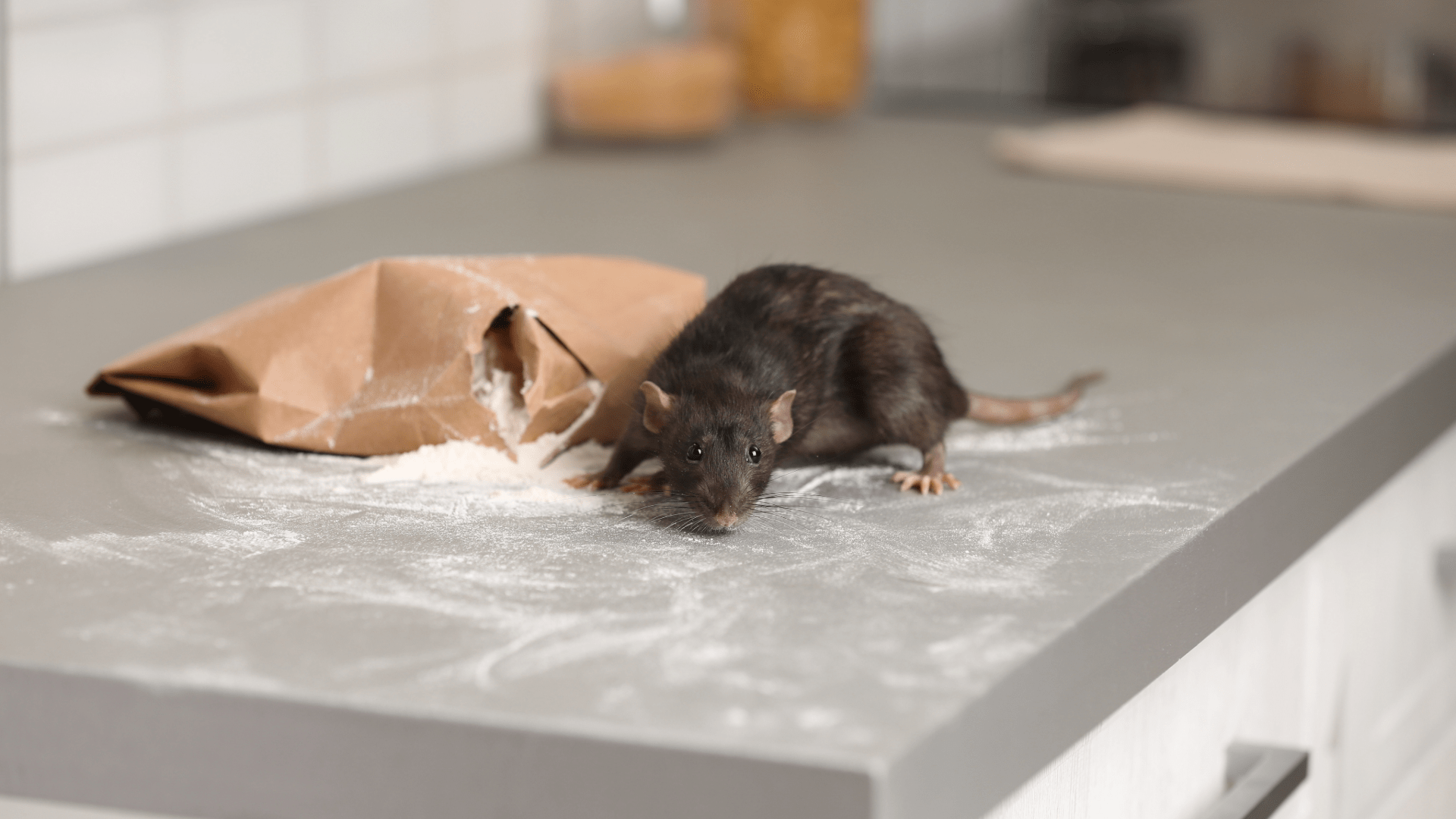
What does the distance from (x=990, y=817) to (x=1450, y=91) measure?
2.64 meters

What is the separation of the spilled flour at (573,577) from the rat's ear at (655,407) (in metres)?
0.05

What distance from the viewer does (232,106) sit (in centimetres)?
187

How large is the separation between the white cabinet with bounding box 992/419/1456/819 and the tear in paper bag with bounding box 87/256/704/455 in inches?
16.3

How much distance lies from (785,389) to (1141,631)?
0.28 metres

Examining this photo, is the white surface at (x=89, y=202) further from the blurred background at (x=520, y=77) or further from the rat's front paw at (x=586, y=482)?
the rat's front paw at (x=586, y=482)

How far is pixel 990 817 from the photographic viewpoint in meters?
0.81

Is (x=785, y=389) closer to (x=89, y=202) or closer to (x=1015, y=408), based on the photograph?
(x=1015, y=408)

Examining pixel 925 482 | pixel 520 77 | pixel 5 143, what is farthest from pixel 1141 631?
pixel 520 77

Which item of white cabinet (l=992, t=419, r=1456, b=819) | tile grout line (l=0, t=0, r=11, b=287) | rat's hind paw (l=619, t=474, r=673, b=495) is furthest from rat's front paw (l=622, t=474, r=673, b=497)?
tile grout line (l=0, t=0, r=11, b=287)

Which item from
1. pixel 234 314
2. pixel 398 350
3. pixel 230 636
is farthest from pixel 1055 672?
pixel 234 314

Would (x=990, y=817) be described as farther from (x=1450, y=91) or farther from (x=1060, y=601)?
(x=1450, y=91)

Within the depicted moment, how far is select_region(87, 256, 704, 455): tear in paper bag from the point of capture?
109 cm

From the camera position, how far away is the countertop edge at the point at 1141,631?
71 cm

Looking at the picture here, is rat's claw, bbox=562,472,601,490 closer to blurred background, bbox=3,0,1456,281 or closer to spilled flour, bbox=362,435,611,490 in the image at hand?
spilled flour, bbox=362,435,611,490
